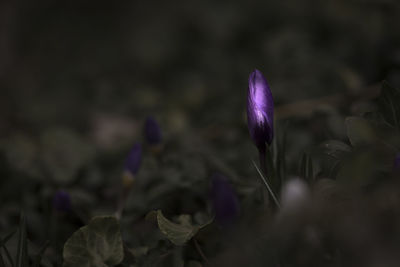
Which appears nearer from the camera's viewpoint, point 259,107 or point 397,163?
point 397,163

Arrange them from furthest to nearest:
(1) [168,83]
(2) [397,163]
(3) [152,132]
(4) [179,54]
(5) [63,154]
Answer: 1. (4) [179,54]
2. (1) [168,83]
3. (5) [63,154]
4. (3) [152,132]
5. (2) [397,163]

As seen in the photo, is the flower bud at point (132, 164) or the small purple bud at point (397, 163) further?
the flower bud at point (132, 164)

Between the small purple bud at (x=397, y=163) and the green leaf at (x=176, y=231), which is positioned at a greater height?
the small purple bud at (x=397, y=163)

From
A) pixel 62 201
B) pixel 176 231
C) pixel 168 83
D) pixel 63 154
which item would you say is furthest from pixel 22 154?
pixel 168 83

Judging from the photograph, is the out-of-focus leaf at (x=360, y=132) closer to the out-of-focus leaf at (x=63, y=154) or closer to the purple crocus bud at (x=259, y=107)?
the purple crocus bud at (x=259, y=107)

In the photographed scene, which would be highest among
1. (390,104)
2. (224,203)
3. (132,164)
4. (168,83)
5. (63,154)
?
(390,104)

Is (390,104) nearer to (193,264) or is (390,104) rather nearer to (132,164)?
(193,264)

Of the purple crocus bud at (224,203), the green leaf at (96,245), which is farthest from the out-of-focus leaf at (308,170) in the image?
the green leaf at (96,245)

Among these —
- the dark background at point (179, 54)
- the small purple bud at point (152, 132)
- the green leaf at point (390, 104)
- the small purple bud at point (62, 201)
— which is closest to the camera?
the green leaf at point (390, 104)
